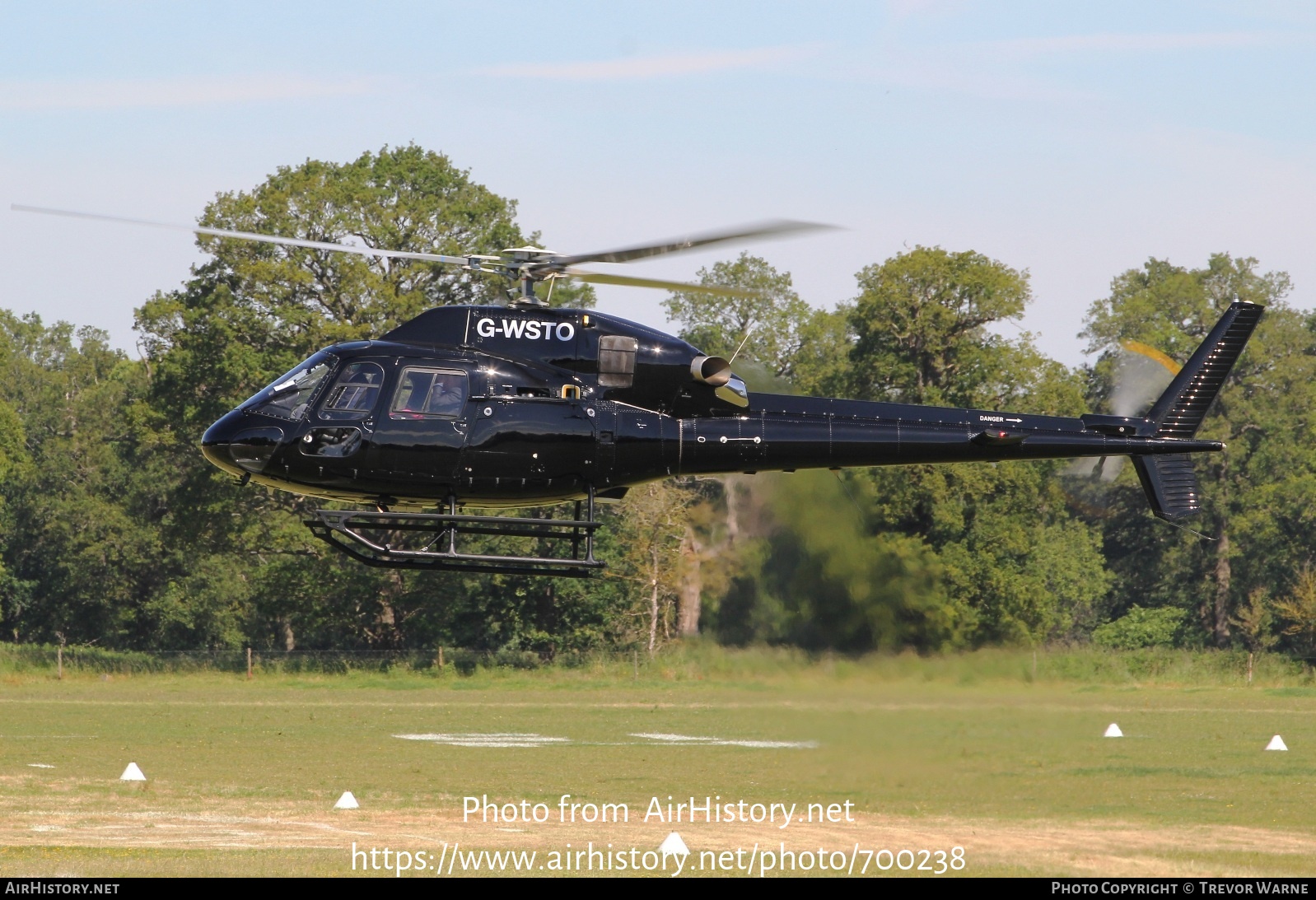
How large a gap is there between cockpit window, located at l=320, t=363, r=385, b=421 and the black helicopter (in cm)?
2

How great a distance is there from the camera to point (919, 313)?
5294cm

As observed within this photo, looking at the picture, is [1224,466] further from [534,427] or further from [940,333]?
[534,427]

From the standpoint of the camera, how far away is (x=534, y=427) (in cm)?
1730

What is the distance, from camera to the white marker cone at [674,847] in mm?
17531

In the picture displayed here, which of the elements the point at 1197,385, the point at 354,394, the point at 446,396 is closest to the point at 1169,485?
the point at 1197,385

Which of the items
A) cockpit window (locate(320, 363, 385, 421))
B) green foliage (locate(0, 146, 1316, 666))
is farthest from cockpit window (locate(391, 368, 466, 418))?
green foliage (locate(0, 146, 1316, 666))

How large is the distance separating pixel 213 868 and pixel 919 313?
130 ft

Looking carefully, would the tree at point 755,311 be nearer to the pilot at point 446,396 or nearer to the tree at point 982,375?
the tree at point 982,375

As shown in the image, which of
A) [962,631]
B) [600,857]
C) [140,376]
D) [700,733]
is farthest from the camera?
[140,376]

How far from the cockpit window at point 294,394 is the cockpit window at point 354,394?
0.71 feet

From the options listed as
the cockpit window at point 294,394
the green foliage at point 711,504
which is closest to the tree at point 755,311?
the green foliage at point 711,504

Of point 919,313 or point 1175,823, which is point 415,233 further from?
point 1175,823

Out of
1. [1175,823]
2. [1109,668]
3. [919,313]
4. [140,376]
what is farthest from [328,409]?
[140,376]

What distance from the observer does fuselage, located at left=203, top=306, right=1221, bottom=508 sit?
17.0 metres
